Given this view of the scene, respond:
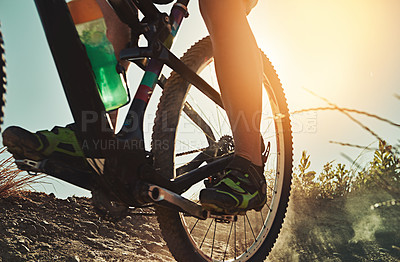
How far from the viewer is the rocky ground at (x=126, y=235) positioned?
1.81 metres

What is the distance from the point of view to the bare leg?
4.56 ft

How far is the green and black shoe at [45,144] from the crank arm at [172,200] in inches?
10.5

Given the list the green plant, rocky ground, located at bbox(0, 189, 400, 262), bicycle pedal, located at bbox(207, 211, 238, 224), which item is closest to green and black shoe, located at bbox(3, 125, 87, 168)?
rocky ground, located at bbox(0, 189, 400, 262)

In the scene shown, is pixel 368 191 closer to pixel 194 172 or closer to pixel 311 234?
pixel 311 234

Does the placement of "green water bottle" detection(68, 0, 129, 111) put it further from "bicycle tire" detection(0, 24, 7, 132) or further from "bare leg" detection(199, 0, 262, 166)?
"bare leg" detection(199, 0, 262, 166)

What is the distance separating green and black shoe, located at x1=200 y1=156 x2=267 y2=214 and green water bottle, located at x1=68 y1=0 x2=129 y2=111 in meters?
0.50

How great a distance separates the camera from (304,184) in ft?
13.4

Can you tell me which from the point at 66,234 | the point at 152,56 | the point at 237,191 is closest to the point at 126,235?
the point at 66,234

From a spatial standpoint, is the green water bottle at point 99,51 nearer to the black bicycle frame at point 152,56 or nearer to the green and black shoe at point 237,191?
the black bicycle frame at point 152,56

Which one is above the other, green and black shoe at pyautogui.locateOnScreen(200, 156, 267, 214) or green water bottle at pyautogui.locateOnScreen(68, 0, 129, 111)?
green water bottle at pyautogui.locateOnScreen(68, 0, 129, 111)

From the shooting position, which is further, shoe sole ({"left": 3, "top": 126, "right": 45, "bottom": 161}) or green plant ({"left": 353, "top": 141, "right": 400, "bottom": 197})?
green plant ({"left": 353, "top": 141, "right": 400, "bottom": 197})

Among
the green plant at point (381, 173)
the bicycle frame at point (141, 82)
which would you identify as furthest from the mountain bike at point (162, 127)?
the green plant at point (381, 173)

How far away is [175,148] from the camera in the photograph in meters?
1.67

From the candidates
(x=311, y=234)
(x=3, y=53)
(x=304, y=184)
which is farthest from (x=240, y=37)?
(x=304, y=184)
